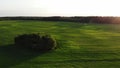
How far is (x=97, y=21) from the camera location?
51031 millimetres

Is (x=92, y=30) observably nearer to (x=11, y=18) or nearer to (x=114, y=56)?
(x=114, y=56)

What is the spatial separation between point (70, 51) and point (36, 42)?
318cm

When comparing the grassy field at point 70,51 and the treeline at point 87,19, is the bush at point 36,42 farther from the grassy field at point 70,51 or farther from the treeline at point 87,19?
the treeline at point 87,19

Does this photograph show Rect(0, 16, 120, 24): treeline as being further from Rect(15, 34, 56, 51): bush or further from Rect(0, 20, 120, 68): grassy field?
Rect(15, 34, 56, 51): bush

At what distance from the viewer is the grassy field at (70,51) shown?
2798 centimetres

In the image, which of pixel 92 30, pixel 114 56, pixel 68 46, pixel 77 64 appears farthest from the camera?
pixel 92 30

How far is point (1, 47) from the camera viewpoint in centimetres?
3200

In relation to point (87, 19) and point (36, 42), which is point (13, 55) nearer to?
point (36, 42)

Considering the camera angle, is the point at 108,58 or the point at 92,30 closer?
the point at 108,58

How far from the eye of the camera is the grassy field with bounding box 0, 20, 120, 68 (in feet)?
91.8

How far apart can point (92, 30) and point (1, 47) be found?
14.2 m

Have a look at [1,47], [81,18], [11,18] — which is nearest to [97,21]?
[81,18]

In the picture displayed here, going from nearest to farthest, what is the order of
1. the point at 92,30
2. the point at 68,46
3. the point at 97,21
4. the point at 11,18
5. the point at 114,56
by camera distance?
the point at 114,56 < the point at 68,46 < the point at 92,30 < the point at 97,21 < the point at 11,18

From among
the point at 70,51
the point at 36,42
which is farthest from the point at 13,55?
the point at 70,51
